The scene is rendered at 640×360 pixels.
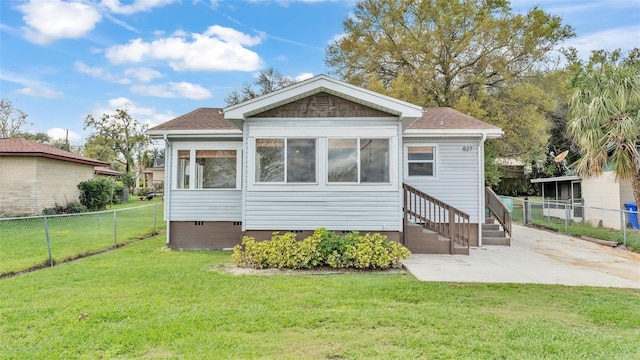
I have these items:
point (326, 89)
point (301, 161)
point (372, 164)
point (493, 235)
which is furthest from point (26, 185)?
point (493, 235)

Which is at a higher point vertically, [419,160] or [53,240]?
[419,160]

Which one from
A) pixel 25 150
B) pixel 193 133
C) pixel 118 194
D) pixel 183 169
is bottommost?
pixel 118 194

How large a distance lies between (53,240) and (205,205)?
3.50 metres

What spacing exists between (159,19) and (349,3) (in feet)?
37.5

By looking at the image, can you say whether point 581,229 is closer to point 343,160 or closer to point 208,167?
point 343,160

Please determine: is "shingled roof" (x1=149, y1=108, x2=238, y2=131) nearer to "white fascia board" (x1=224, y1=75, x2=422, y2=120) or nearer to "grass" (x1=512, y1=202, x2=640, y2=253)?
"white fascia board" (x1=224, y1=75, x2=422, y2=120)

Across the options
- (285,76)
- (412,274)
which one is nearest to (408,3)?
(285,76)

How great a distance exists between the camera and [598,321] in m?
4.18

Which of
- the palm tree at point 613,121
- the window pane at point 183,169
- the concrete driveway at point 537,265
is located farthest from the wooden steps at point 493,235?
the window pane at point 183,169

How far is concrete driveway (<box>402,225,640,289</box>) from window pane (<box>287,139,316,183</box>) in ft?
9.27

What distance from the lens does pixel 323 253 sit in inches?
279

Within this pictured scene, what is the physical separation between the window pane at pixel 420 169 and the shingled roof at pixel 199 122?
4960 millimetres

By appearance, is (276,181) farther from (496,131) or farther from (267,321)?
(496,131)

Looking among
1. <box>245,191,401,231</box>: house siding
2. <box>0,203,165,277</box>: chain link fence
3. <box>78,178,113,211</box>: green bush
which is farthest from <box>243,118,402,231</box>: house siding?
<box>78,178,113,211</box>: green bush
